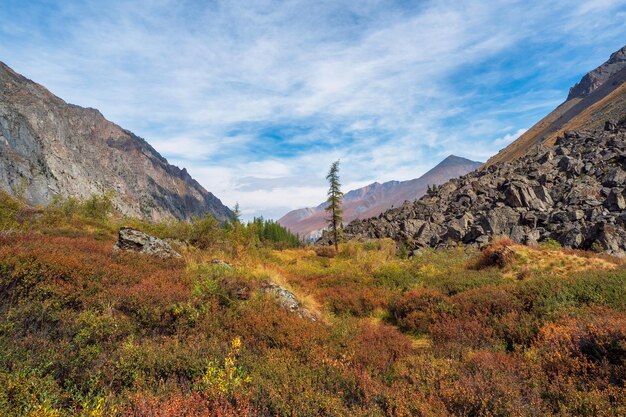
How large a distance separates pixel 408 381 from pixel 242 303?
4.90 m

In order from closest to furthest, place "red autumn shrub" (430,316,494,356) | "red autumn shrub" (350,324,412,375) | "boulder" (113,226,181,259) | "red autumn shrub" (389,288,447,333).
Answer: "red autumn shrub" (350,324,412,375) → "red autumn shrub" (430,316,494,356) → "red autumn shrub" (389,288,447,333) → "boulder" (113,226,181,259)

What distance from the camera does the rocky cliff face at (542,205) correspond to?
26058 millimetres

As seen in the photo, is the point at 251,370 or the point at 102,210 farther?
the point at 102,210

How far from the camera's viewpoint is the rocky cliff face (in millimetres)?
26058

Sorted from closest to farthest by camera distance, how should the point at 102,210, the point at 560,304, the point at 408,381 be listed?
the point at 408,381 → the point at 560,304 → the point at 102,210

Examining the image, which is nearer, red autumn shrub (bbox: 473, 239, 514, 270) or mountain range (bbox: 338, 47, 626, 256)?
red autumn shrub (bbox: 473, 239, 514, 270)

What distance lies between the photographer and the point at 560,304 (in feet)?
28.0

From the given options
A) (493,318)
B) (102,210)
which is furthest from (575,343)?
(102,210)

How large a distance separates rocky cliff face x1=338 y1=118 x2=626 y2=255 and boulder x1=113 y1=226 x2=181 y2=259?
2512 centimetres

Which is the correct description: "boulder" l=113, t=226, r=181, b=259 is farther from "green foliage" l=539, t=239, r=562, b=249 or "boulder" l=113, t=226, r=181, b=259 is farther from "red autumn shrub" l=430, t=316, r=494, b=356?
"green foliage" l=539, t=239, r=562, b=249

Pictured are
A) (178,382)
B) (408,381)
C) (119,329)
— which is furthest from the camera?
(119,329)

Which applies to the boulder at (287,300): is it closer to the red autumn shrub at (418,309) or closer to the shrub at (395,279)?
the red autumn shrub at (418,309)

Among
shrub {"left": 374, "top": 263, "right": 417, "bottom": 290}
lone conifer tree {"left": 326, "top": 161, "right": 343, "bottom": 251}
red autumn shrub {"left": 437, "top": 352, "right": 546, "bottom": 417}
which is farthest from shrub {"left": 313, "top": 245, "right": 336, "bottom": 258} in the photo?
red autumn shrub {"left": 437, "top": 352, "right": 546, "bottom": 417}

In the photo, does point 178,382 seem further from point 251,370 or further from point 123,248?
point 123,248
